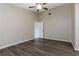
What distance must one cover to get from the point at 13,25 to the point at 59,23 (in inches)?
129

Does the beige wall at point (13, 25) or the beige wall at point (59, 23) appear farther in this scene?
the beige wall at point (59, 23)

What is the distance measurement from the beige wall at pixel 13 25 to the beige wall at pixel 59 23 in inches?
57.5

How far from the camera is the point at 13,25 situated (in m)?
4.52

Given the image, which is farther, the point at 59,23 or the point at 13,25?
the point at 59,23

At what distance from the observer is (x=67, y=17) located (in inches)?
202

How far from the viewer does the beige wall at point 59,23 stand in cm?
506

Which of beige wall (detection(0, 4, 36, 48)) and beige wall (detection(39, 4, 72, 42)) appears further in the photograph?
beige wall (detection(39, 4, 72, 42))

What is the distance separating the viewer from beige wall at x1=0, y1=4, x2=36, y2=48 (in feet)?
13.0

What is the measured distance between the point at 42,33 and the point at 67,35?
240cm

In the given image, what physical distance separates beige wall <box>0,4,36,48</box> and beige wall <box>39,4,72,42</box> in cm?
146

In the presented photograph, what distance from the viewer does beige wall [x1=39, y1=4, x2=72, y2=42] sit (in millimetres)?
5060

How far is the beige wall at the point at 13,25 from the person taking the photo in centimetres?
396

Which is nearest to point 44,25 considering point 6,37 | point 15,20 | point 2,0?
point 15,20

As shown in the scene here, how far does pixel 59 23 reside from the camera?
5617 mm
